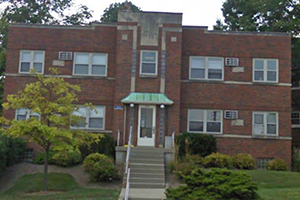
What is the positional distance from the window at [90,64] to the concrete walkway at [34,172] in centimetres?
582

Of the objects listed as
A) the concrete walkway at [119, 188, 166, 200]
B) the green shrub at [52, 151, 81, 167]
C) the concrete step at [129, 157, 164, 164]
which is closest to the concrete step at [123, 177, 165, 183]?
the concrete walkway at [119, 188, 166, 200]

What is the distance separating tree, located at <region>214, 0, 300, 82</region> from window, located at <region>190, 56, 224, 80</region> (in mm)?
8158

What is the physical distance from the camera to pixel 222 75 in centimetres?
2353

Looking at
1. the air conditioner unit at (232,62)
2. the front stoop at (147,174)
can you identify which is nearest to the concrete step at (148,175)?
the front stoop at (147,174)

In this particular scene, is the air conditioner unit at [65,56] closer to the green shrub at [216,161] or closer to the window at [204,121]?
the window at [204,121]

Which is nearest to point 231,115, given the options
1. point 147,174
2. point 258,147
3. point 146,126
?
point 258,147

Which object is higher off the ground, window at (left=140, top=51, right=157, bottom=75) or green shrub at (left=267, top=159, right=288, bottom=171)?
window at (left=140, top=51, right=157, bottom=75)

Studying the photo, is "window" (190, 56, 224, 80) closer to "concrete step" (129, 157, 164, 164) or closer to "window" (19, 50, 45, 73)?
"concrete step" (129, 157, 164, 164)

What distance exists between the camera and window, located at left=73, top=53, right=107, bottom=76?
23.4m

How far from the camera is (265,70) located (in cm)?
2359

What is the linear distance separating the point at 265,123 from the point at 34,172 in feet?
40.5

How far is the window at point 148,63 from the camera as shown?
22.7m

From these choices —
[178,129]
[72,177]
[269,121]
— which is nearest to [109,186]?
[72,177]

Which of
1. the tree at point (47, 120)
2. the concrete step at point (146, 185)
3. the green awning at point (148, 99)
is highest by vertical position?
the green awning at point (148, 99)
